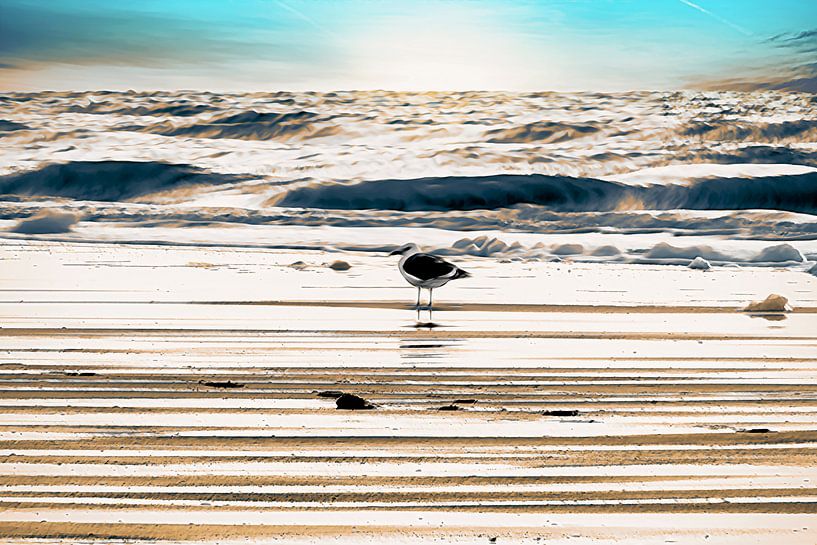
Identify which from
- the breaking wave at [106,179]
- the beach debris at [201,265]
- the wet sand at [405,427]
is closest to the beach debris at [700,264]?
the wet sand at [405,427]

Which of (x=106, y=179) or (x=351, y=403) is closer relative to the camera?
(x=351, y=403)

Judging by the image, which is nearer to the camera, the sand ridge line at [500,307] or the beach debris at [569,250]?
the sand ridge line at [500,307]

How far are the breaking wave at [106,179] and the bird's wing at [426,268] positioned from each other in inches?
623

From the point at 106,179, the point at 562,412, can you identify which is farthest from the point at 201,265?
the point at 106,179

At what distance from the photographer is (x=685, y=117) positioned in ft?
86.5

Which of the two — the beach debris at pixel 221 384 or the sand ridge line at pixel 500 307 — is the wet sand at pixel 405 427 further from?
the sand ridge line at pixel 500 307

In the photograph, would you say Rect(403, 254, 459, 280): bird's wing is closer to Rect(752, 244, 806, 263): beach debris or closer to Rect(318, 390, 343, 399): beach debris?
Rect(318, 390, 343, 399): beach debris

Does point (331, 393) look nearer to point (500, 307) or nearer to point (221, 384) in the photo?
point (221, 384)

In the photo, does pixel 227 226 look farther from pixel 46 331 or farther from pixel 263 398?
pixel 263 398

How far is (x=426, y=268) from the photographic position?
7492mm

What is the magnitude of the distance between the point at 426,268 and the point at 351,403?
11.7 ft

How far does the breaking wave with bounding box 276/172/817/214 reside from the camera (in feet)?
67.8

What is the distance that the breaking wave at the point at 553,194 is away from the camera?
20656 millimetres

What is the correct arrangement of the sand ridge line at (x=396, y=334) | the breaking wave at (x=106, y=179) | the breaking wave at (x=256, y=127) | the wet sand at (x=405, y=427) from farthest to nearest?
the breaking wave at (x=256, y=127)
the breaking wave at (x=106, y=179)
the sand ridge line at (x=396, y=334)
the wet sand at (x=405, y=427)
